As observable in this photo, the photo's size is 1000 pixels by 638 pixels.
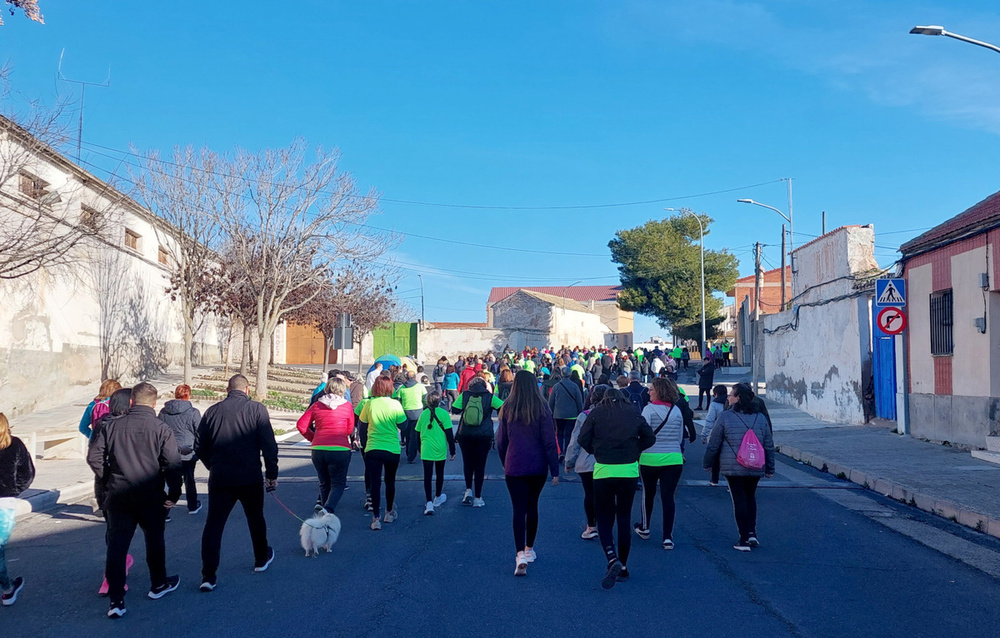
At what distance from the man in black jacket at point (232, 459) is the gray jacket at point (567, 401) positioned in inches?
263

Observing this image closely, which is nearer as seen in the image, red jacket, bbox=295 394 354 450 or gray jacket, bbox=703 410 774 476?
gray jacket, bbox=703 410 774 476

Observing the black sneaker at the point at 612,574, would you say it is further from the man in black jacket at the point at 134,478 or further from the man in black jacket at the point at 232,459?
the man in black jacket at the point at 134,478

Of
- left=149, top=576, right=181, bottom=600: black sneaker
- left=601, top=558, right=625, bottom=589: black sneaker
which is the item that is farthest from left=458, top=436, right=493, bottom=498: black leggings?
left=149, top=576, right=181, bottom=600: black sneaker

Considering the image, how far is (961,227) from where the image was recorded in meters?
14.8

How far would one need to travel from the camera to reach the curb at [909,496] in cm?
873

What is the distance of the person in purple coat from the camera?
22.1 ft

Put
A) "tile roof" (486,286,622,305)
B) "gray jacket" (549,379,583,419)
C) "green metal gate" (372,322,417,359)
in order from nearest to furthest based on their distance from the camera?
"gray jacket" (549,379,583,419) → "green metal gate" (372,322,417,359) → "tile roof" (486,286,622,305)

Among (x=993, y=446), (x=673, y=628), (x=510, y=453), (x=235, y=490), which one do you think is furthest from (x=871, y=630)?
(x=993, y=446)

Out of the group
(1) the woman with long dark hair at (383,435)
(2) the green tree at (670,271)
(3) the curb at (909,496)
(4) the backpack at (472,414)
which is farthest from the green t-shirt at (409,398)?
(2) the green tree at (670,271)

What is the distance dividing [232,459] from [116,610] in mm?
1341

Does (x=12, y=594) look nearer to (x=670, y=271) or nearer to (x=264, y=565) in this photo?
(x=264, y=565)

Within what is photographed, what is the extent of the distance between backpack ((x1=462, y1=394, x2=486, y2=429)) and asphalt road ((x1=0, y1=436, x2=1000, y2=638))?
1.03 metres

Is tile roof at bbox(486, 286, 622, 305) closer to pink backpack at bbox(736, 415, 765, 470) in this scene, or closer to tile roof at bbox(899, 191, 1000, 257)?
tile roof at bbox(899, 191, 1000, 257)

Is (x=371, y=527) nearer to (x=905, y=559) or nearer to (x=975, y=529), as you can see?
(x=905, y=559)
